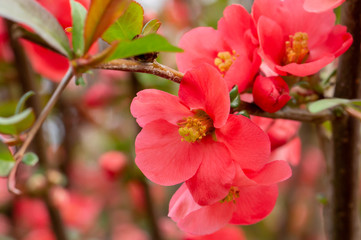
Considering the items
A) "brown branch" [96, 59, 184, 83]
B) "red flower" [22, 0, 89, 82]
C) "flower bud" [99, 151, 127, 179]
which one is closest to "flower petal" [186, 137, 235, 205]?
"brown branch" [96, 59, 184, 83]

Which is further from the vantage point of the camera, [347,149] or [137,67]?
[347,149]

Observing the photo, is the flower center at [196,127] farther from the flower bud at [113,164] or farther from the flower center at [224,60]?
the flower bud at [113,164]

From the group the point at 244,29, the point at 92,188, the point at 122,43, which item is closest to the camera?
the point at 122,43

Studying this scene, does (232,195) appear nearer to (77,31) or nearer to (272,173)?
(272,173)

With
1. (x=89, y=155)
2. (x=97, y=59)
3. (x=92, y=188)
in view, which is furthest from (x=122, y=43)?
(x=89, y=155)

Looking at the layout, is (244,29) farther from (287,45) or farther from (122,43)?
(122,43)

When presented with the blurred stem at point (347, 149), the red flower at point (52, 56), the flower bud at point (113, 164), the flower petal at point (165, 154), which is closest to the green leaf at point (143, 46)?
the flower petal at point (165, 154)

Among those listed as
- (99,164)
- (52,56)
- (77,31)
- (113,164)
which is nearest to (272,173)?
(77,31)
